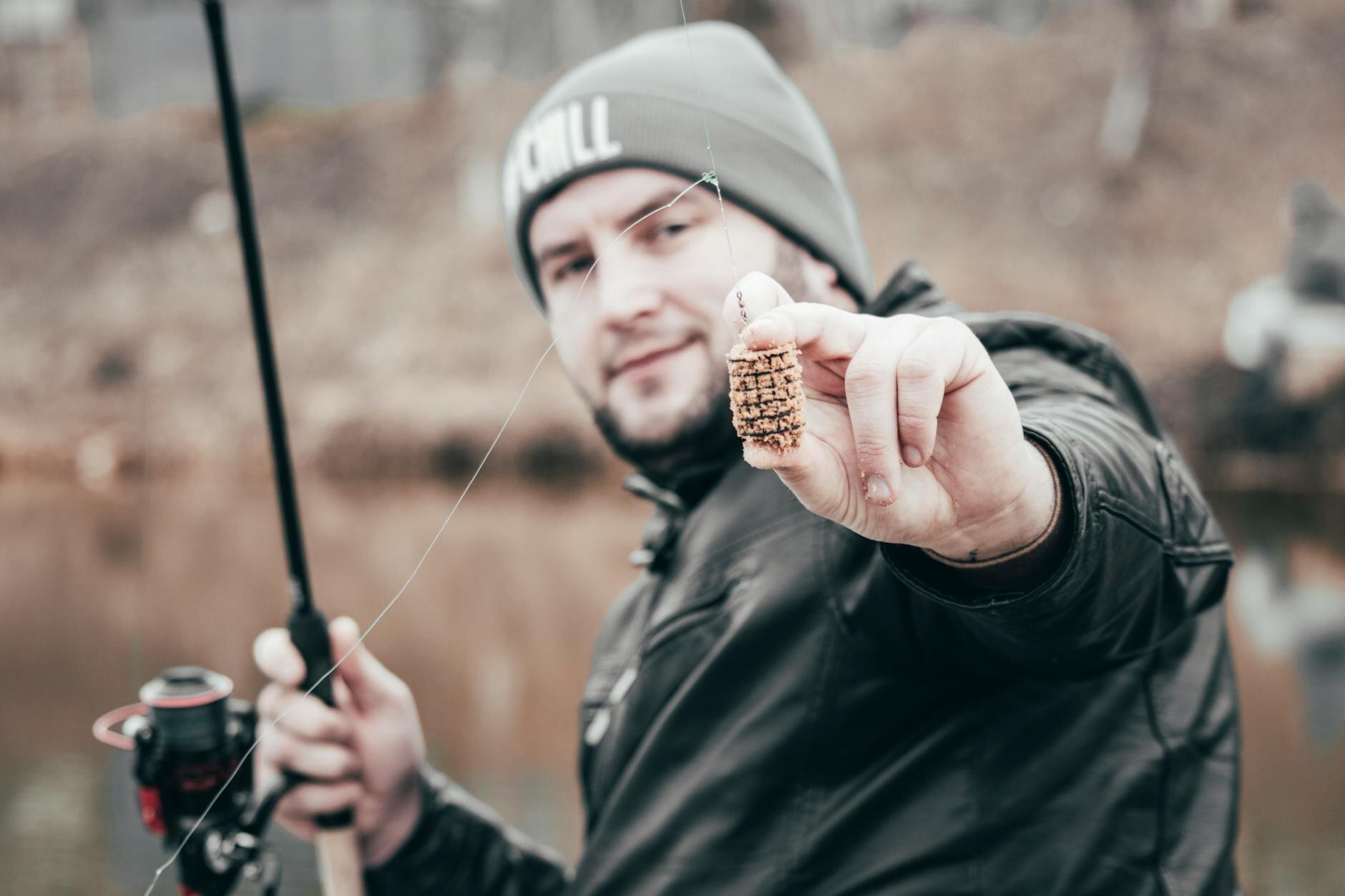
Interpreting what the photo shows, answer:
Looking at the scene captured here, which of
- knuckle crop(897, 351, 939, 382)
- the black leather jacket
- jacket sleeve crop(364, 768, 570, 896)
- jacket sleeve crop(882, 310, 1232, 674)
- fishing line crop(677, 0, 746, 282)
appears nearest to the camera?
knuckle crop(897, 351, 939, 382)

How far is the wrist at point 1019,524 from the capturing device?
2.84ft

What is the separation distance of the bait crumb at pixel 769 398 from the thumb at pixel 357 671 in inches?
39.2

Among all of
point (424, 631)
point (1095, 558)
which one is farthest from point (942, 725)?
point (424, 631)

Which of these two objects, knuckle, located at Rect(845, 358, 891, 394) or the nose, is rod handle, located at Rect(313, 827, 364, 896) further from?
knuckle, located at Rect(845, 358, 891, 394)

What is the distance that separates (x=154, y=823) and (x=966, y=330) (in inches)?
54.6

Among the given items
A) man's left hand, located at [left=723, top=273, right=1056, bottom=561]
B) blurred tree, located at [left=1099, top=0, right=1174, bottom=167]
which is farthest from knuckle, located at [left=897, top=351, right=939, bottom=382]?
blurred tree, located at [left=1099, top=0, right=1174, bottom=167]

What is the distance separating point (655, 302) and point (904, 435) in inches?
26.5

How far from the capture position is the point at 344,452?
348 inches

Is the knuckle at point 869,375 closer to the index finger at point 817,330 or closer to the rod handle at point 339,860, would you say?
the index finger at point 817,330

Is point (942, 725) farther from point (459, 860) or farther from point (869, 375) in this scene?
point (459, 860)

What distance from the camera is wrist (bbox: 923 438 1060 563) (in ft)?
2.84

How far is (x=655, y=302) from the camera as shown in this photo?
4.68 ft

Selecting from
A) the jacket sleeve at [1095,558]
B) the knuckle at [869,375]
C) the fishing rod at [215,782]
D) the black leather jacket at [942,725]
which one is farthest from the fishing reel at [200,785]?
the knuckle at [869,375]

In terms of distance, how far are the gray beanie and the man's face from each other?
0.03 meters
